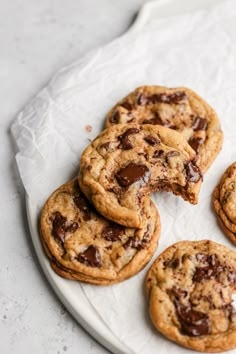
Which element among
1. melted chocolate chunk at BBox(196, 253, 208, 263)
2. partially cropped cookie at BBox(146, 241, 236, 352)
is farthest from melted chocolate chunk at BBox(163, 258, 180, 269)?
melted chocolate chunk at BBox(196, 253, 208, 263)

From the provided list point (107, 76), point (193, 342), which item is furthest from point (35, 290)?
point (107, 76)

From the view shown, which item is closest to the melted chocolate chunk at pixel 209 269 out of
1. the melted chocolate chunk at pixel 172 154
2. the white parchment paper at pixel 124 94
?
the white parchment paper at pixel 124 94

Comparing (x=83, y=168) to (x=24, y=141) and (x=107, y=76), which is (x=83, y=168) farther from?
(x=107, y=76)

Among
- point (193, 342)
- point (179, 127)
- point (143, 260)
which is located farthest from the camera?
point (179, 127)

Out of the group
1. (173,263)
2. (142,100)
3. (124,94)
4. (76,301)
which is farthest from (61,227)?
(124,94)

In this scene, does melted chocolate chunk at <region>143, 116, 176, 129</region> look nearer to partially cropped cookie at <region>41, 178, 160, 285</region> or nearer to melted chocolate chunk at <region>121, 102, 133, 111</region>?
melted chocolate chunk at <region>121, 102, 133, 111</region>

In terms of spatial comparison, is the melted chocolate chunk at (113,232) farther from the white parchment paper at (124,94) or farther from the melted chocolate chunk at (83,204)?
the white parchment paper at (124,94)

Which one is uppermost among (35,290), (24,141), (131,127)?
(131,127)
